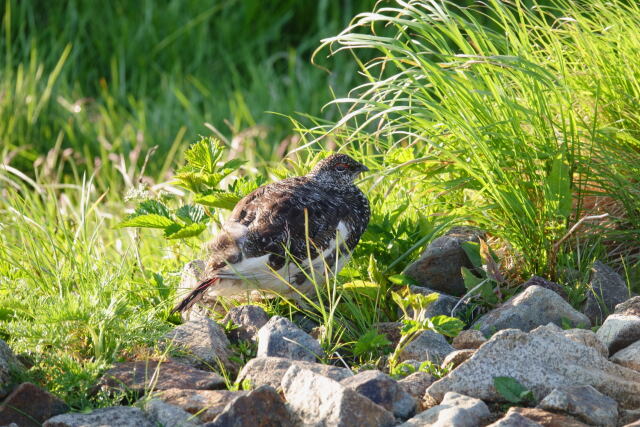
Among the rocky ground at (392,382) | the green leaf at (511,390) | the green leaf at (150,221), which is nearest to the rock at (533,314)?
the rocky ground at (392,382)

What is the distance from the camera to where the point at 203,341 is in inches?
113

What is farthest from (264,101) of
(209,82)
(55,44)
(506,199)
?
(506,199)

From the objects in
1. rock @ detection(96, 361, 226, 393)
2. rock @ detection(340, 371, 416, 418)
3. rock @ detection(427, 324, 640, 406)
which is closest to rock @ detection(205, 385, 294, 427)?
rock @ detection(340, 371, 416, 418)

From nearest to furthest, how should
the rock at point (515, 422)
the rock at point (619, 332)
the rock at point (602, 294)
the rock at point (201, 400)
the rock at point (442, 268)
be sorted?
the rock at point (515, 422) < the rock at point (201, 400) < the rock at point (619, 332) < the rock at point (602, 294) < the rock at point (442, 268)

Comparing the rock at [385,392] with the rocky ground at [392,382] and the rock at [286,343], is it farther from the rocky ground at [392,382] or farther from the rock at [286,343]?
the rock at [286,343]

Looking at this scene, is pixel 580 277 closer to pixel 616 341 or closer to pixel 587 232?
pixel 587 232

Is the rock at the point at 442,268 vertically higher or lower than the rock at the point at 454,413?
lower

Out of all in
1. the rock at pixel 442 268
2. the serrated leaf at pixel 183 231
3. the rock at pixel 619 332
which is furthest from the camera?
the rock at pixel 442 268

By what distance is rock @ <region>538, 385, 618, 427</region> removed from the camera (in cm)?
235

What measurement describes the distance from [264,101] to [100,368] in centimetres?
443

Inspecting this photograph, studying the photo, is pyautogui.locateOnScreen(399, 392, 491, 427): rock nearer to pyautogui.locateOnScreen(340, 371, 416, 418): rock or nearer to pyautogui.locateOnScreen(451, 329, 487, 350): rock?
pyautogui.locateOnScreen(340, 371, 416, 418): rock

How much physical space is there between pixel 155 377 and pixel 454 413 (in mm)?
846

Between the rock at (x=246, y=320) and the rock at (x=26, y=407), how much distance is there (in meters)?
0.75

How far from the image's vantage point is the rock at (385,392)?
241 centimetres
